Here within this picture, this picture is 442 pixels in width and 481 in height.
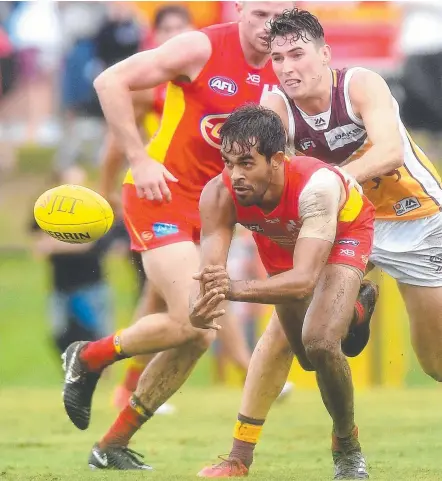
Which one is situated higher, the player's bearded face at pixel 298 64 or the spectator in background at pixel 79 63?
the player's bearded face at pixel 298 64

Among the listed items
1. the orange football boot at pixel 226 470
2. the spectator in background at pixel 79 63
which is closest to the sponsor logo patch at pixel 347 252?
the orange football boot at pixel 226 470

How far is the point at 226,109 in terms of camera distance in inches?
297

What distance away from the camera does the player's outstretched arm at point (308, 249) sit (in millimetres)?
5766

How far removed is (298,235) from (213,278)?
0.60 metres

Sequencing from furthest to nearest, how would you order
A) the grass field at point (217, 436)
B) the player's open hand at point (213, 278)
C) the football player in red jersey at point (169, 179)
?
1. the football player in red jersey at point (169, 179)
2. the grass field at point (217, 436)
3. the player's open hand at point (213, 278)

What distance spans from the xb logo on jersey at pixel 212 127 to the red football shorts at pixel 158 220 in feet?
1.28

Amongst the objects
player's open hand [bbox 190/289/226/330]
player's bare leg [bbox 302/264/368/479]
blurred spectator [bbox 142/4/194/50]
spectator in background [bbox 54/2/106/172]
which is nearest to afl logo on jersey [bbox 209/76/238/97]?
player's bare leg [bbox 302/264/368/479]

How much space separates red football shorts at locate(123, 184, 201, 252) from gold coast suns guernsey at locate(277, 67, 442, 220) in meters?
1.10

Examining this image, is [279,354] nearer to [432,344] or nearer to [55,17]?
[432,344]

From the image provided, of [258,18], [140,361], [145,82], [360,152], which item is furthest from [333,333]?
[140,361]

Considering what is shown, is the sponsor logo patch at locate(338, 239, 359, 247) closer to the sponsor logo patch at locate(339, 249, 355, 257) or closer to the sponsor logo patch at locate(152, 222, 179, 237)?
the sponsor logo patch at locate(339, 249, 355, 257)

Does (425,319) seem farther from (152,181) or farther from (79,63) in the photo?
(79,63)

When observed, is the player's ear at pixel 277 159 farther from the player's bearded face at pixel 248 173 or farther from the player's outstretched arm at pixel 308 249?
the player's outstretched arm at pixel 308 249

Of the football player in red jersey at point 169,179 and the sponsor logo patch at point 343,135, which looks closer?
the sponsor logo patch at point 343,135
